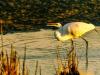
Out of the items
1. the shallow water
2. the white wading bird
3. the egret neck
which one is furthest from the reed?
the egret neck

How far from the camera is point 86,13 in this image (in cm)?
1170

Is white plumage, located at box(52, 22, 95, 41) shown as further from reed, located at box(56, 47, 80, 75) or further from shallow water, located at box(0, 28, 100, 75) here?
reed, located at box(56, 47, 80, 75)

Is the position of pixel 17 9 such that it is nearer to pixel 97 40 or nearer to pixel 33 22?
pixel 33 22

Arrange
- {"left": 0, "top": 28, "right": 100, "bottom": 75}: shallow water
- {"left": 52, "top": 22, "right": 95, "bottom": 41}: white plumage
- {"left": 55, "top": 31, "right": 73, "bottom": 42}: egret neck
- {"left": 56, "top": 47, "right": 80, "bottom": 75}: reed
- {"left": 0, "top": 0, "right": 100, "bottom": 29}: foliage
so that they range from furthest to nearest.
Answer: {"left": 0, "top": 0, "right": 100, "bottom": 29}: foliage, {"left": 55, "top": 31, "right": 73, "bottom": 42}: egret neck, {"left": 0, "top": 28, "right": 100, "bottom": 75}: shallow water, {"left": 52, "top": 22, "right": 95, "bottom": 41}: white plumage, {"left": 56, "top": 47, "right": 80, "bottom": 75}: reed

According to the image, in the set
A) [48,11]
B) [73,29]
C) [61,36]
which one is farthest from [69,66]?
[48,11]

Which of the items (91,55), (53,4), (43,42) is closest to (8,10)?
(53,4)

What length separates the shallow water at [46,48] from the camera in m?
7.54

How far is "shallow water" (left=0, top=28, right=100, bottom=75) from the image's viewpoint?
7.54 metres

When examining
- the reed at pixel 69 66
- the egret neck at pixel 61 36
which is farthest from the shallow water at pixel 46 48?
the reed at pixel 69 66

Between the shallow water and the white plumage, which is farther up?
the white plumage

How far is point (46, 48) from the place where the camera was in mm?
8703

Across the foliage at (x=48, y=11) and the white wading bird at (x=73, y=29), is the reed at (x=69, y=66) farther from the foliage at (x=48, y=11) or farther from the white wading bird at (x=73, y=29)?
the foliage at (x=48, y=11)

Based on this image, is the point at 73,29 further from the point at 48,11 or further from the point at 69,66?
the point at 48,11

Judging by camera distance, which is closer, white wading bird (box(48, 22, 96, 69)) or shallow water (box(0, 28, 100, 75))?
white wading bird (box(48, 22, 96, 69))
